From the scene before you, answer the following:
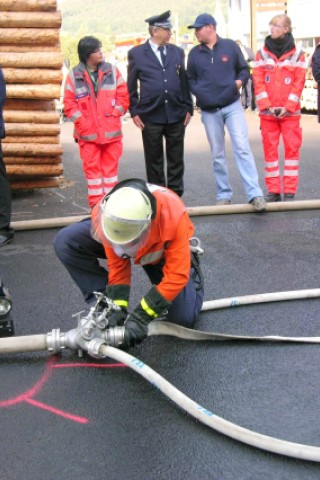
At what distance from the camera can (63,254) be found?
4121mm

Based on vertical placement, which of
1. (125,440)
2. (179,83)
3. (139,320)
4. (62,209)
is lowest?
(62,209)

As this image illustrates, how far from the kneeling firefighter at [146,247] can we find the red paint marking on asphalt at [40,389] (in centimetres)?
26

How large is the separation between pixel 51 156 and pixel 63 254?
4504mm

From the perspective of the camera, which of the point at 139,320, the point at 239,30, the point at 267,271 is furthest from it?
the point at 239,30

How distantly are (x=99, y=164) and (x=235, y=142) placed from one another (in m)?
1.46

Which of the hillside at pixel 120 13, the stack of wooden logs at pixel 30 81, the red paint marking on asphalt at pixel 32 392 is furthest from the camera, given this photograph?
the hillside at pixel 120 13

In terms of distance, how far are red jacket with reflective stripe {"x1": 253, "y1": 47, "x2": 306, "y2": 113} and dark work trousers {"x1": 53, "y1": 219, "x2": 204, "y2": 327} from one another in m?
3.57

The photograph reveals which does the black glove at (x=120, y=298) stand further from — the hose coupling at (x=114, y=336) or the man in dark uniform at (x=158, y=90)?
the man in dark uniform at (x=158, y=90)

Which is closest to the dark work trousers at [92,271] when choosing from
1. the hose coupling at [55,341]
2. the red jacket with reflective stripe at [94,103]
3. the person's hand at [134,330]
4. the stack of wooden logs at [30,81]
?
the person's hand at [134,330]

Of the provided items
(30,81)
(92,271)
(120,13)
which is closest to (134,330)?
(92,271)

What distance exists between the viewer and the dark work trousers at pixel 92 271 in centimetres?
403

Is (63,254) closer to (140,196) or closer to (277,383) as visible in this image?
(140,196)

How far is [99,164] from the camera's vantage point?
283 inches

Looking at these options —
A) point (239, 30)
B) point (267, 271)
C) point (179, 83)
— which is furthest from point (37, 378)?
point (239, 30)
